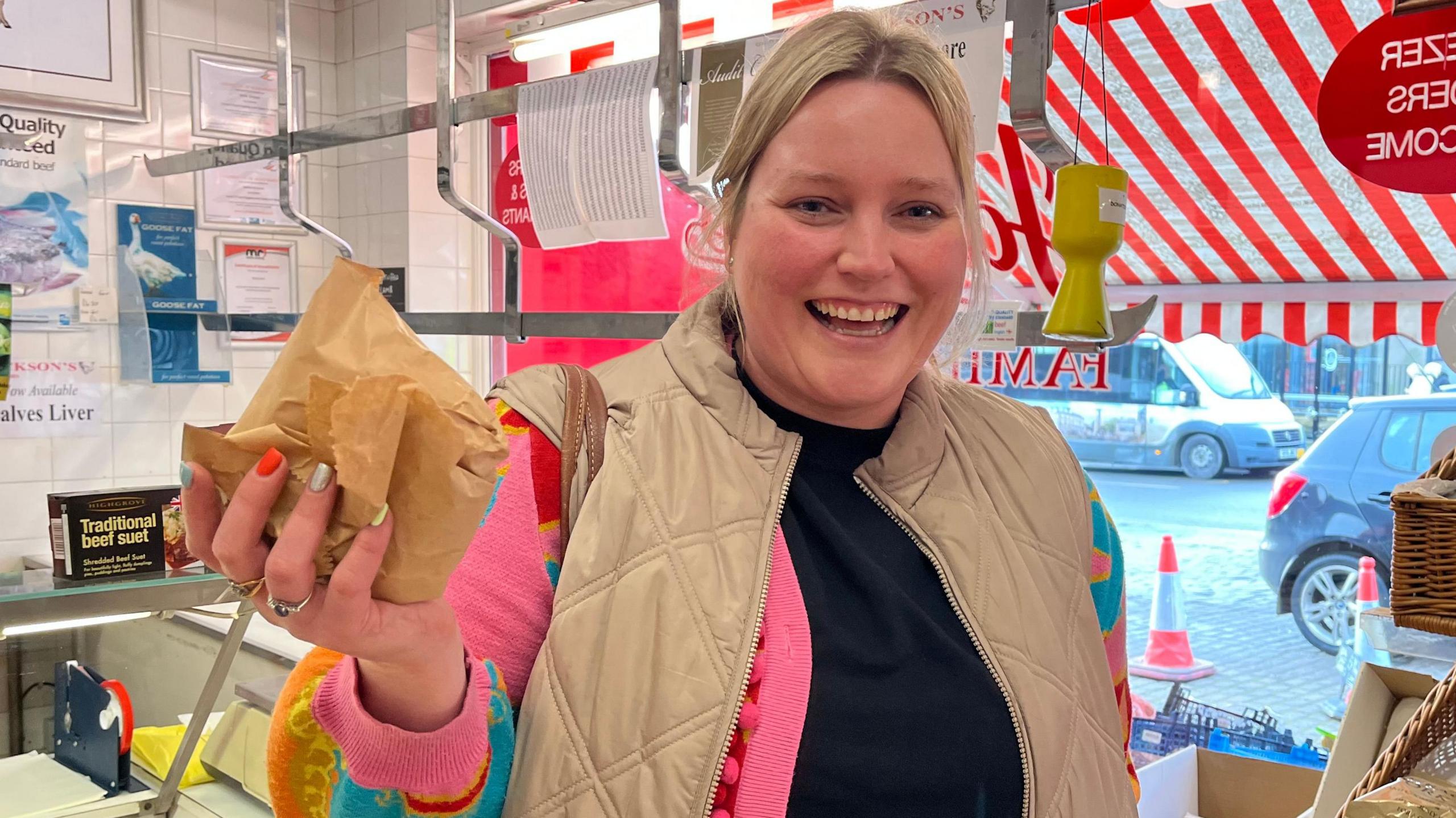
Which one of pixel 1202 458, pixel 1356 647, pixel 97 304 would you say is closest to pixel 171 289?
pixel 97 304

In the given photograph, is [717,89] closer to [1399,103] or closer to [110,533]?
[1399,103]

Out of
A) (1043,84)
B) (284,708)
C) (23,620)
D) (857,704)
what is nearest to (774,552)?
(857,704)

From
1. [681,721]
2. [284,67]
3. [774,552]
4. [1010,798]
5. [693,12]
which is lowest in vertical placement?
[1010,798]

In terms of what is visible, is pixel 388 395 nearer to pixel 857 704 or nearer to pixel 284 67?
pixel 857 704

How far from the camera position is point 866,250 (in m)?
1.07

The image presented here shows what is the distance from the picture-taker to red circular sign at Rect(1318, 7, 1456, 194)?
1346 mm

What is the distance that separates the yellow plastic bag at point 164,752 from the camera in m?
1.79

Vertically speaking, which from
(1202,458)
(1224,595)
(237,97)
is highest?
(237,97)

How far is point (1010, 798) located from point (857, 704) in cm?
17

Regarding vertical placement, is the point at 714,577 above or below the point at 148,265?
below

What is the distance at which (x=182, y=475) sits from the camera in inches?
25.6

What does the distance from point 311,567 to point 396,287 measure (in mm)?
3044

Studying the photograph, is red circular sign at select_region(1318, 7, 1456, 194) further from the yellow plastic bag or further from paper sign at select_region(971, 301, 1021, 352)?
the yellow plastic bag

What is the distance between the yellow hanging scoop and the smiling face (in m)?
0.30
